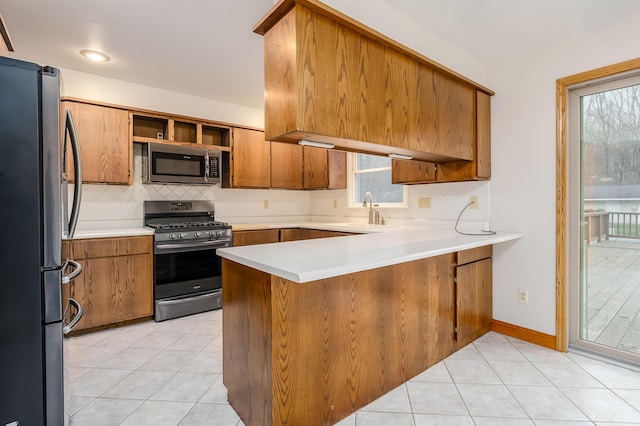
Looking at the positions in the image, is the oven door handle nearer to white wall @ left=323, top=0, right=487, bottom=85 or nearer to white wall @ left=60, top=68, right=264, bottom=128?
white wall @ left=60, top=68, right=264, bottom=128

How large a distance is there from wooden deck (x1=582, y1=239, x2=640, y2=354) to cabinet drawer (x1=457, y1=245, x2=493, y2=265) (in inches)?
27.2

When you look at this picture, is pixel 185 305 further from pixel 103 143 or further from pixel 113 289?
pixel 103 143

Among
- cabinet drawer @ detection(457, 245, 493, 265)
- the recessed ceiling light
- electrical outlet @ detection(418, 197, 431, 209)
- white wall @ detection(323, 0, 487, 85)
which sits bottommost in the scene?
cabinet drawer @ detection(457, 245, 493, 265)

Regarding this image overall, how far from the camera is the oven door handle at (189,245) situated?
127 inches

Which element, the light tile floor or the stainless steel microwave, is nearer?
the light tile floor

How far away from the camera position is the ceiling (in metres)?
2.12

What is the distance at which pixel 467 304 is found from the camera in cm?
262

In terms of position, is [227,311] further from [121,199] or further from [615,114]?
[615,114]

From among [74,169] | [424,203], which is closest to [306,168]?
[424,203]

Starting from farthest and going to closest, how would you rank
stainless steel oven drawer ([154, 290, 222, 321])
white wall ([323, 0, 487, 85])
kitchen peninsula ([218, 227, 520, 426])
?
stainless steel oven drawer ([154, 290, 222, 321]) → white wall ([323, 0, 487, 85]) → kitchen peninsula ([218, 227, 520, 426])

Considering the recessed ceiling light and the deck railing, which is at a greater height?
the recessed ceiling light

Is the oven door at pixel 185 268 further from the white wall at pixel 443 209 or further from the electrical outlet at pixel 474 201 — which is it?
the electrical outlet at pixel 474 201

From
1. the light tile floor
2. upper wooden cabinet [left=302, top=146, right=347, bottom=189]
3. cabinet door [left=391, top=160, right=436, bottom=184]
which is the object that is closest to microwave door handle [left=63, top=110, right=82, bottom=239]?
the light tile floor

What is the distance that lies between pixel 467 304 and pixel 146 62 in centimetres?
346
